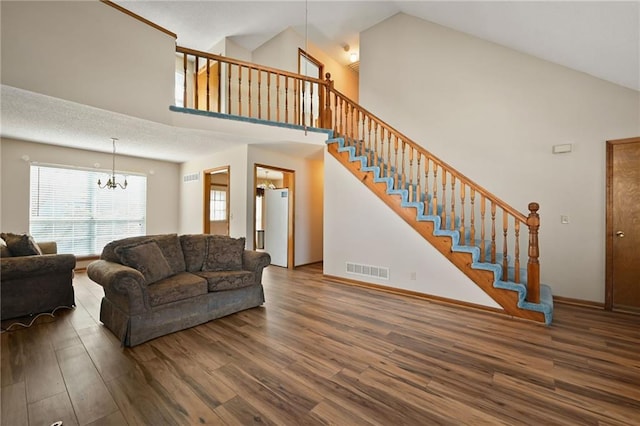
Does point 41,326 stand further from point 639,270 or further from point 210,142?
point 639,270

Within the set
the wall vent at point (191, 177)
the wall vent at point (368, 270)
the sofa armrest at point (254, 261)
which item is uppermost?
the wall vent at point (191, 177)

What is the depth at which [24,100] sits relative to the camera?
9.41ft

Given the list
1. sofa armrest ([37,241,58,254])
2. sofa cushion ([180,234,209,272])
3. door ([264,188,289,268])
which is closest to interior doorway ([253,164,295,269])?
door ([264,188,289,268])

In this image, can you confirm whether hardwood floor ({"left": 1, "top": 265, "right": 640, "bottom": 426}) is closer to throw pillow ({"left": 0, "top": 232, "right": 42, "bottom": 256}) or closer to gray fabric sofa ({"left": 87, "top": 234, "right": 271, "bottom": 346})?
gray fabric sofa ({"left": 87, "top": 234, "right": 271, "bottom": 346})

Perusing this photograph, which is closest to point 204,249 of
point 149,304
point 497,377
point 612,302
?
point 149,304

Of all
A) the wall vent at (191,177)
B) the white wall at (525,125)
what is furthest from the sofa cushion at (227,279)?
the wall vent at (191,177)

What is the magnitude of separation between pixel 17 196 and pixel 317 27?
646cm

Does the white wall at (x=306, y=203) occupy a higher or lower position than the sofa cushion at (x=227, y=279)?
higher

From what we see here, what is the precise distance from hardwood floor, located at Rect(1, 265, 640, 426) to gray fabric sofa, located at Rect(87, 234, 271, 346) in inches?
5.9

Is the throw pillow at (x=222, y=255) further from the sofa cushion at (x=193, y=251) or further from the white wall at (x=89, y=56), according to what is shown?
the white wall at (x=89, y=56)

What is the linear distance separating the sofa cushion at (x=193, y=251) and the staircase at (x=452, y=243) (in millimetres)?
2620

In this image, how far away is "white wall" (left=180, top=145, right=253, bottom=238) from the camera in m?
4.95

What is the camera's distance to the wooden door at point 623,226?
330cm

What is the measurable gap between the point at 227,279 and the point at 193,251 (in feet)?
2.17
